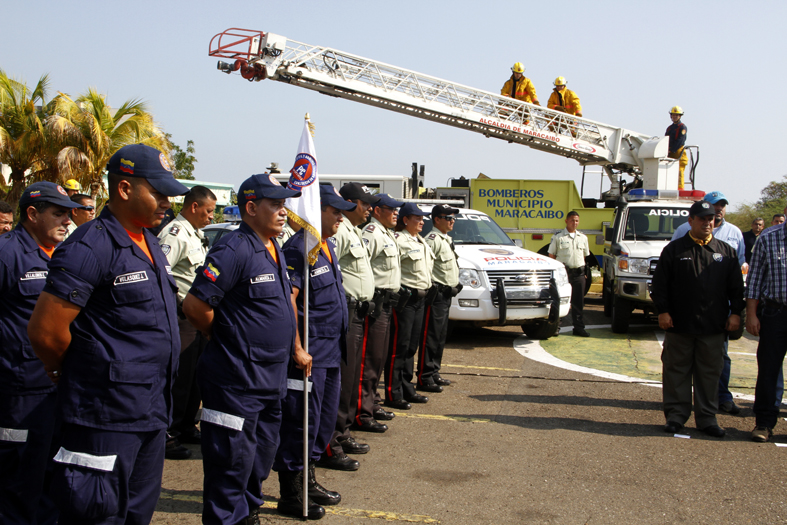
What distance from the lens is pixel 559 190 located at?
14531 millimetres

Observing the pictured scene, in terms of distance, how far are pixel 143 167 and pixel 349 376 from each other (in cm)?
246

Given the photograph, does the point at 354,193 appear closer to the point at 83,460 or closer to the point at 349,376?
the point at 349,376

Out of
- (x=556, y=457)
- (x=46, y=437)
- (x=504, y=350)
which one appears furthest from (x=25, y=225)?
(x=504, y=350)

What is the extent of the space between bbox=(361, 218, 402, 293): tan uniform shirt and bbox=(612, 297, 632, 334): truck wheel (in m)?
5.97

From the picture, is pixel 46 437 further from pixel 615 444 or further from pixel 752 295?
pixel 752 295

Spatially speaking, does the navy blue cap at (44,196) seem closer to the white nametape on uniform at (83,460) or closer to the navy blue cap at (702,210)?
the white nametape on uniform at (83,460)

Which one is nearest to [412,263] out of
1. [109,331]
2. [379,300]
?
[379,300]

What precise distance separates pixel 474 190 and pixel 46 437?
485 inches


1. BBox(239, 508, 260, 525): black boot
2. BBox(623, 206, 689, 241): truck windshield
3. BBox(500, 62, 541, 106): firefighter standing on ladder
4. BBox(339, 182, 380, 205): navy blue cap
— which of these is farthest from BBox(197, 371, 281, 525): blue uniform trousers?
BBox(500, 62, 541, 106): firefighter standing on ladder

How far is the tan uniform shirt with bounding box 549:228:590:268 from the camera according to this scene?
10336 millimetres

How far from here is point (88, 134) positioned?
1346cm

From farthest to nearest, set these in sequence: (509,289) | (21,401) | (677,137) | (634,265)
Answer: (677,137) < (634,265) < (509,289) < (21,401)

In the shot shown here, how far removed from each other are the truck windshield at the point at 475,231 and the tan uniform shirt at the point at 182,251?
5.29 m

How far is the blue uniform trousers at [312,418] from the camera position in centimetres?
379
